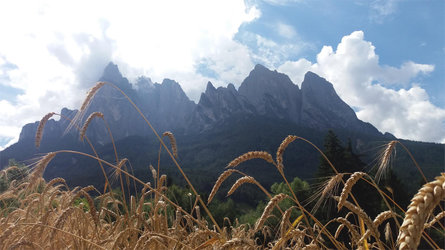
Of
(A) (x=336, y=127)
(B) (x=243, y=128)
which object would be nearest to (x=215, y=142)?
(B) (x=243, y=128)

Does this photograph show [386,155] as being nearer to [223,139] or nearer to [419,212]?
[419,212]

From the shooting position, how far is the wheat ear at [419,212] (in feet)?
2.48

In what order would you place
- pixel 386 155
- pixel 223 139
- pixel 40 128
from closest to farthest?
pixel 386 155 → pixel 40 128 → pixel 223 139

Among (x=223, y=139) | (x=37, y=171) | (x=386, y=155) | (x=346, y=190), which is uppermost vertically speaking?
(x=223, y=139)

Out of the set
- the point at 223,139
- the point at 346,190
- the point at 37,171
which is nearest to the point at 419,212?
the point at 346,190

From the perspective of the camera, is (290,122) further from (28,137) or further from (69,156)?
(28,137)

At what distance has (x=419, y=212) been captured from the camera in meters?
0.79

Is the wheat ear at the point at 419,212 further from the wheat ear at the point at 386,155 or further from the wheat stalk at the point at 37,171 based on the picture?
the wheat stalk at the point at 37,171

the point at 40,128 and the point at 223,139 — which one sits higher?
the point at 223,139

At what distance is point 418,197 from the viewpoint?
33.2 inches

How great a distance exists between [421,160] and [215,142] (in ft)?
323

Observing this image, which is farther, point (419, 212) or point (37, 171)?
point (37, 171)

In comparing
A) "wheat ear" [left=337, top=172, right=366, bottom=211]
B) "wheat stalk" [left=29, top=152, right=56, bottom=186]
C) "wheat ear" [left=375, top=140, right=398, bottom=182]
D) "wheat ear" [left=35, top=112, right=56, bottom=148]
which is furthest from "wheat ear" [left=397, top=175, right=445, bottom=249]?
"wheat ear" [left=35, top=112, right=56, bottom=148]

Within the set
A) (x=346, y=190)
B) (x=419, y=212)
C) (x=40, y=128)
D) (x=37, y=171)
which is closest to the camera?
(x=419, y=212)
